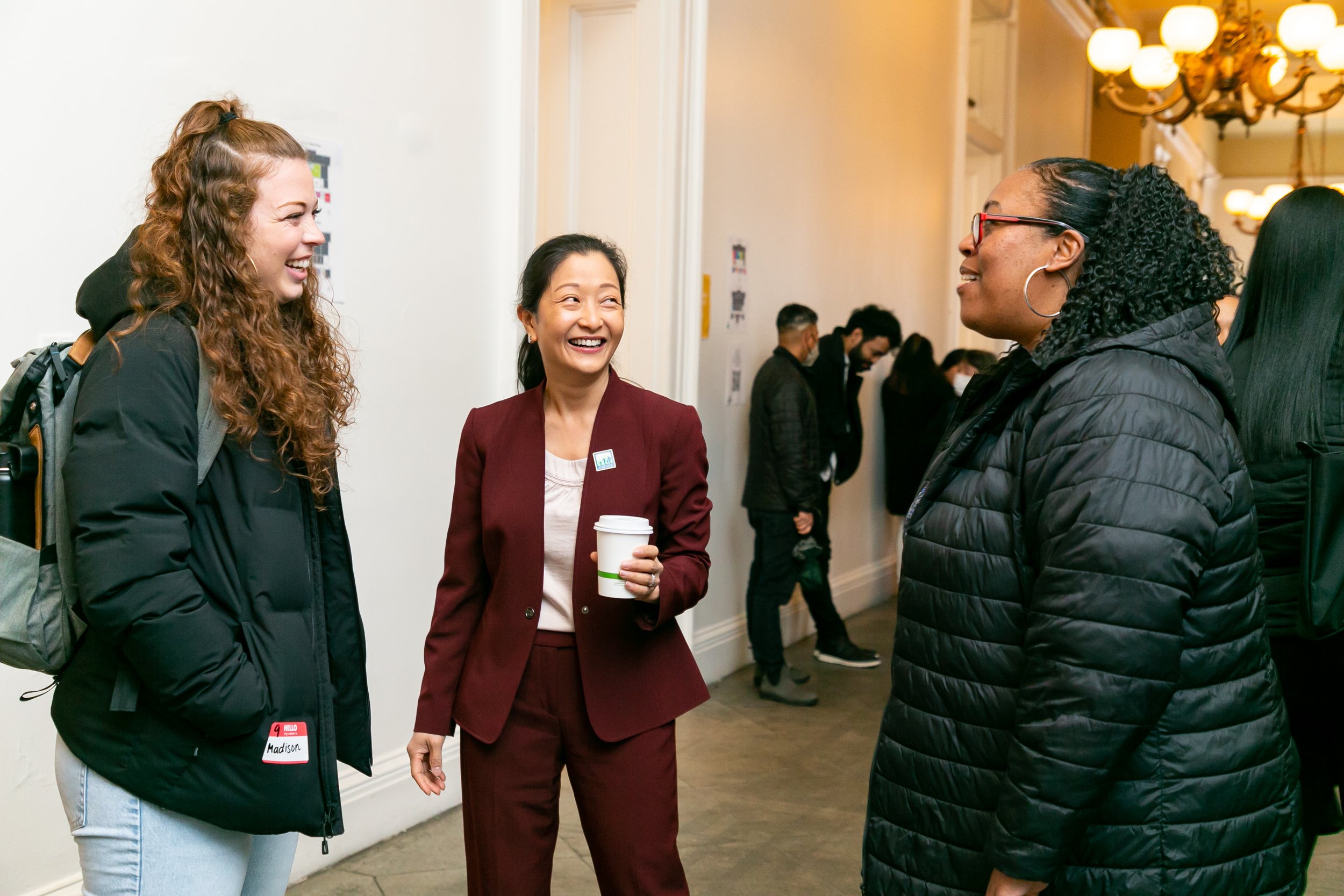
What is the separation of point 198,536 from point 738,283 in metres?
3.95

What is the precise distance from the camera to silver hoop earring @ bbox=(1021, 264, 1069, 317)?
154cm

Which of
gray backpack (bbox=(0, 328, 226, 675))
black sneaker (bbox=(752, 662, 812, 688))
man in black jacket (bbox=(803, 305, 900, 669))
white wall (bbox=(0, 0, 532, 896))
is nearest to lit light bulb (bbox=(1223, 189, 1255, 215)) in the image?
man in black jacket (bbox=(803, 305, 900, 669))

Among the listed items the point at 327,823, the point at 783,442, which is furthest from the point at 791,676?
the point at 327,823

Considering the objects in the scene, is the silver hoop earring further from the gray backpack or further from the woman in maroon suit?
the gray backpack

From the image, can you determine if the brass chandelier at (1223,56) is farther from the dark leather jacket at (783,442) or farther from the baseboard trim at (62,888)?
the baseboard trim at (62,888)

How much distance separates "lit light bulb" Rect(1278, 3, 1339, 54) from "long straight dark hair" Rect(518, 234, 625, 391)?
6.15 metres

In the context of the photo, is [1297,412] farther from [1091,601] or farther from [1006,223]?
[1091,601]

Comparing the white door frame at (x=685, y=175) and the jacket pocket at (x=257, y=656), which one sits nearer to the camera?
the jacket pocket at (x=257, y=656)

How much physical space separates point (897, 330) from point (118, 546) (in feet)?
16.5

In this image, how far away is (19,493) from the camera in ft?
4.65

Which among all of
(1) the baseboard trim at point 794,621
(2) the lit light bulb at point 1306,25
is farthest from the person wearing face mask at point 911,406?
(2) the lit light bulb at point 1306,25

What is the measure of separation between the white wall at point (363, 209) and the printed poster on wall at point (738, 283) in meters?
1.70

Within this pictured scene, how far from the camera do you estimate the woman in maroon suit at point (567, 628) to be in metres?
1.92

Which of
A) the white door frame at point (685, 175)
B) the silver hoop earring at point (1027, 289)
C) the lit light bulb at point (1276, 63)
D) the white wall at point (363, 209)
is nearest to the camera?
the silver hoop earring at point (1027, 289)
